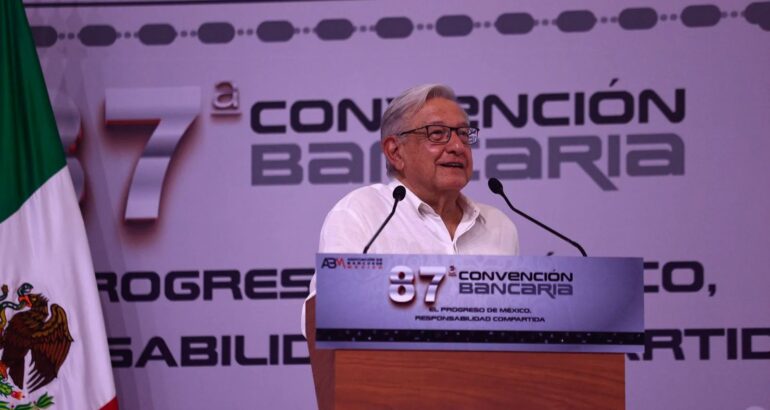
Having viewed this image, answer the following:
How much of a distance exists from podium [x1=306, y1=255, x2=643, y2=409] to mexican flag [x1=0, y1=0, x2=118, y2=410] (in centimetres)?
191

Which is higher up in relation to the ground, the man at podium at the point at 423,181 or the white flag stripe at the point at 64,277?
the man at podium at the point at 423,181

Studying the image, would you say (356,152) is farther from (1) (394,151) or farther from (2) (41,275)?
(2) (41,275)

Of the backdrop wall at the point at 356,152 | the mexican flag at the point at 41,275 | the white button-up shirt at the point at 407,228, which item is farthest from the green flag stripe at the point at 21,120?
the white button-up shirt at the point at 407,228

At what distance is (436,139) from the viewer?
2.73m

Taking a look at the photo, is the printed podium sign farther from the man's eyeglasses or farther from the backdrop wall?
the backdrop wall

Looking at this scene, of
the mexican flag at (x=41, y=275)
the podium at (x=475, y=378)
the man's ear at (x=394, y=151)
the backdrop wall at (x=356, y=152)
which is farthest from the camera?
the backdrop wall at (x=356, y=152)

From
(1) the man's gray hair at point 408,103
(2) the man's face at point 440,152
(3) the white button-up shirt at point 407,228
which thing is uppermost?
(1) the man's gray hair at point 408,103

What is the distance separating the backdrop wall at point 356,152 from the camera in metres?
3.65

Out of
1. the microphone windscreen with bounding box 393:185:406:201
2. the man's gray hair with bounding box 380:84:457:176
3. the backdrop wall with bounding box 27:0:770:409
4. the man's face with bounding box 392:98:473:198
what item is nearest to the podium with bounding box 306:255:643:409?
the microphone windscreen with bounding box 393:185:406:201

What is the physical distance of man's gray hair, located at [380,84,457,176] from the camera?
8.99ft

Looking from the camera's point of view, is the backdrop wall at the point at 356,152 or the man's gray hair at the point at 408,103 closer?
the man's gray hair at the point at 408,103

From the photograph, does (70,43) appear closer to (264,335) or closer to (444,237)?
(264,335)

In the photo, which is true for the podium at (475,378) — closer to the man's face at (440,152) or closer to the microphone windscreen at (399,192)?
the microphone windscreen at (399,192)

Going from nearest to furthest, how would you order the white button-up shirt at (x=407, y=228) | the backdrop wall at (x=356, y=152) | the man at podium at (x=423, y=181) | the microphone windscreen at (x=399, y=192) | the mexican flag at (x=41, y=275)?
the microphone windscreen at (x=399, y=192) < the white button-up shirt at (x=407, y=228) < the man at podium at (x=423, y=181) < the mexican flag at (x=41, y=275) < the backdrop wall at (x=356, y=152)
